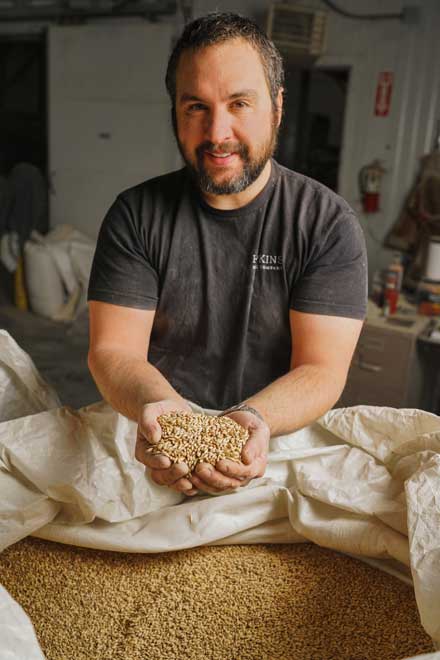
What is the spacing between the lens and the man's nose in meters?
1.28

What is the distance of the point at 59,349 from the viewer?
4.45 meters

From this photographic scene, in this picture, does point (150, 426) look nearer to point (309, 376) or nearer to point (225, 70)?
point (309, 376)

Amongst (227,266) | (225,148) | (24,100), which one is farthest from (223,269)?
(24,100)

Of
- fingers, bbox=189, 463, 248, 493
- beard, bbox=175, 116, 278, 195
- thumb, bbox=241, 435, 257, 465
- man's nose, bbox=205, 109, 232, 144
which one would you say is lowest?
fingers, bbox=189, 463, 248, 493

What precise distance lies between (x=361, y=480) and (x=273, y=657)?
38 centimetres

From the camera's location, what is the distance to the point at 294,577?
1088 mm

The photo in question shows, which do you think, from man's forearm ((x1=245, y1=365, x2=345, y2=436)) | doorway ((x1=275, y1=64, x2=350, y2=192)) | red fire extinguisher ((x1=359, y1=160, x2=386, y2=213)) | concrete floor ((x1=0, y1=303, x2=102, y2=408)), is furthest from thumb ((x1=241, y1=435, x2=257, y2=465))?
doorway ((x1=275, y1=64, x2=350, y2=192))

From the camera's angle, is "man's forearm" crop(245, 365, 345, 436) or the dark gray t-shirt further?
the dark gray t-shirt

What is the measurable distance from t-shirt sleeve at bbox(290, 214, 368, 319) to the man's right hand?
445mm

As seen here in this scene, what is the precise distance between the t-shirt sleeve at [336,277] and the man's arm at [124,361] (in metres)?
0.34

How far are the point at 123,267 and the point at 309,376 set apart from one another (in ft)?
1.56

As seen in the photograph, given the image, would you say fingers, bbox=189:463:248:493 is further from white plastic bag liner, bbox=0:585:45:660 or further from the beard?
the beard

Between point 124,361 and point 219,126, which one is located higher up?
point 219,126

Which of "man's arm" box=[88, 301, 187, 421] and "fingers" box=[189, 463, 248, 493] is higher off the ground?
"man's arm" box=[88, 301, 187, 421]
